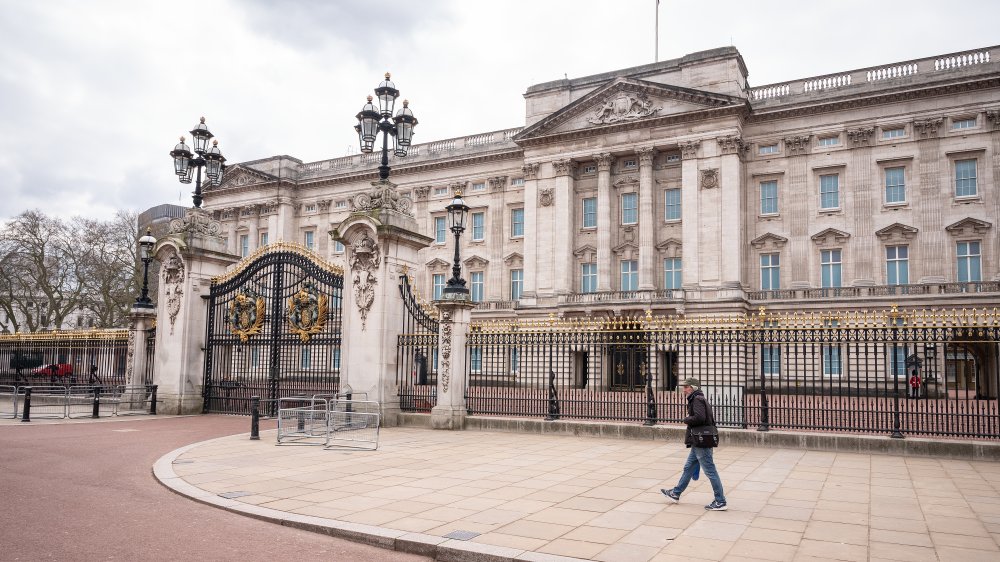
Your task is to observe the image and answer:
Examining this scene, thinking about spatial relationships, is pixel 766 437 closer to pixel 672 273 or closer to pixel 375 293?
pixel 375 293

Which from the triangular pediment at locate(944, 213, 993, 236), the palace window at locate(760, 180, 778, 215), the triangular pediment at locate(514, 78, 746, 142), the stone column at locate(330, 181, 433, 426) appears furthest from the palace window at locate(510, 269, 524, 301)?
the stone column at locate(330, 181, 433, 426)

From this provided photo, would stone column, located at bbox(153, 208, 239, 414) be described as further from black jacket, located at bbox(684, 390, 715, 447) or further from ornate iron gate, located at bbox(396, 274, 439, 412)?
black jacket, located at bbox(684, 390, 715, 447)

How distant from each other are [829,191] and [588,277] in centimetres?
1590

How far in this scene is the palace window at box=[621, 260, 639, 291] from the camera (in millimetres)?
46812

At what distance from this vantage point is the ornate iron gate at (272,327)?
1961 cm

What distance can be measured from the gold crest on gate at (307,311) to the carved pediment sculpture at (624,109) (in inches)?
1248

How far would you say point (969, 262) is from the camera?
39.1m

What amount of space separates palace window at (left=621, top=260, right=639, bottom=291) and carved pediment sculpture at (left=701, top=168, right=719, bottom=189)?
676cm

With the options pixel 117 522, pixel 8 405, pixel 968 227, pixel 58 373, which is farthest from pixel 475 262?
pixel 117 522

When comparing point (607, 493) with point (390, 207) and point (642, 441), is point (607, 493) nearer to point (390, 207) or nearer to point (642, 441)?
point (642, 441)

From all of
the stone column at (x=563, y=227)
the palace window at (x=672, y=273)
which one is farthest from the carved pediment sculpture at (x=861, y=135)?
the stone column at (x=563, y=227)

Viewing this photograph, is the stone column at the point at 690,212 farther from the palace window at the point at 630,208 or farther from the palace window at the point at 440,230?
the palace window at the point at 440,230

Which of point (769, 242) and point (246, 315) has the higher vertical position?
point (769, 242)

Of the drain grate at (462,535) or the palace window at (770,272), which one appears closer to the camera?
the drain grate at (462,535)
